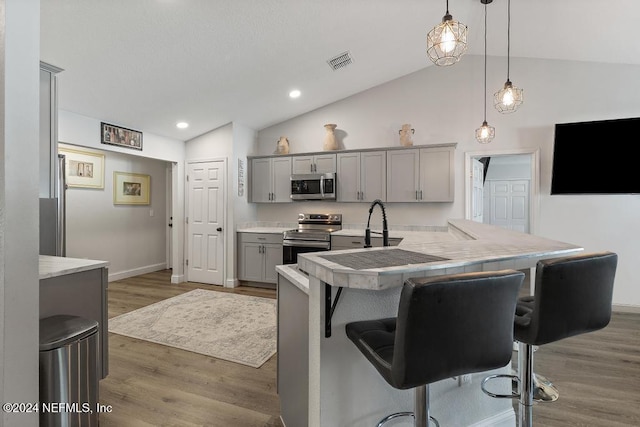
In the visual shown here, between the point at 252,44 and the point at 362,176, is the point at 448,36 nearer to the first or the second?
the point at 252,44

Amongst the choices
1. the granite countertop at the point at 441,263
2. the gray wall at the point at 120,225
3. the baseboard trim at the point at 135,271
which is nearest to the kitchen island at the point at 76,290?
the granite countertop at the point at 441,263

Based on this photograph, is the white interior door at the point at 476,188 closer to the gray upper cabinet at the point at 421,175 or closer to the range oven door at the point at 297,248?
the gray upper cabinet at the point at 421,175

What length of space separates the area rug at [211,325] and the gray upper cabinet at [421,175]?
2.38 meters

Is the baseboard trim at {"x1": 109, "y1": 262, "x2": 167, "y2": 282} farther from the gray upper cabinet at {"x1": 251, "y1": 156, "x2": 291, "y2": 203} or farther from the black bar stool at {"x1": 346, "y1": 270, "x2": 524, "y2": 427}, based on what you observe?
the black bar stool at {"x1": 346, "y1": 270, "x2": 524, "y2": 427}

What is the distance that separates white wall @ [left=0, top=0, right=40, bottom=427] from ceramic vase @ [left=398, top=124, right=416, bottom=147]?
399 centimetres

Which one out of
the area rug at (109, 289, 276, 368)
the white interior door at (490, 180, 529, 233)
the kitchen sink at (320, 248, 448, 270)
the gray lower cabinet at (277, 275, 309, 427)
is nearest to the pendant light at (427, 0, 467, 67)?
the kitchen sink at (320, 248, 448, 270)

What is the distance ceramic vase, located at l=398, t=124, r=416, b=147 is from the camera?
14.8 feet

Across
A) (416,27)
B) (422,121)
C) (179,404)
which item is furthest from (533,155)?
(179,404)

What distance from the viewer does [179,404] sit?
6.68 ft

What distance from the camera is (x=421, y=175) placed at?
441cm

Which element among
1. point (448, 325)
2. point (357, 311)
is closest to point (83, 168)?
point (357, 311)

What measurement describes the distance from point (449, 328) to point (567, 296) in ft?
2.12

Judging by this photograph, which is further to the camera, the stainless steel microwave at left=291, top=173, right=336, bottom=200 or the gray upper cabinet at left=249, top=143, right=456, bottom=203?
the stainless steel microwave at left=291, top=173, right=336, bottom=200

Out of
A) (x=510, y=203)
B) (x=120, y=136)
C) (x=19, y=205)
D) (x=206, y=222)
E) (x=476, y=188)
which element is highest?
(x=120, y=136)
